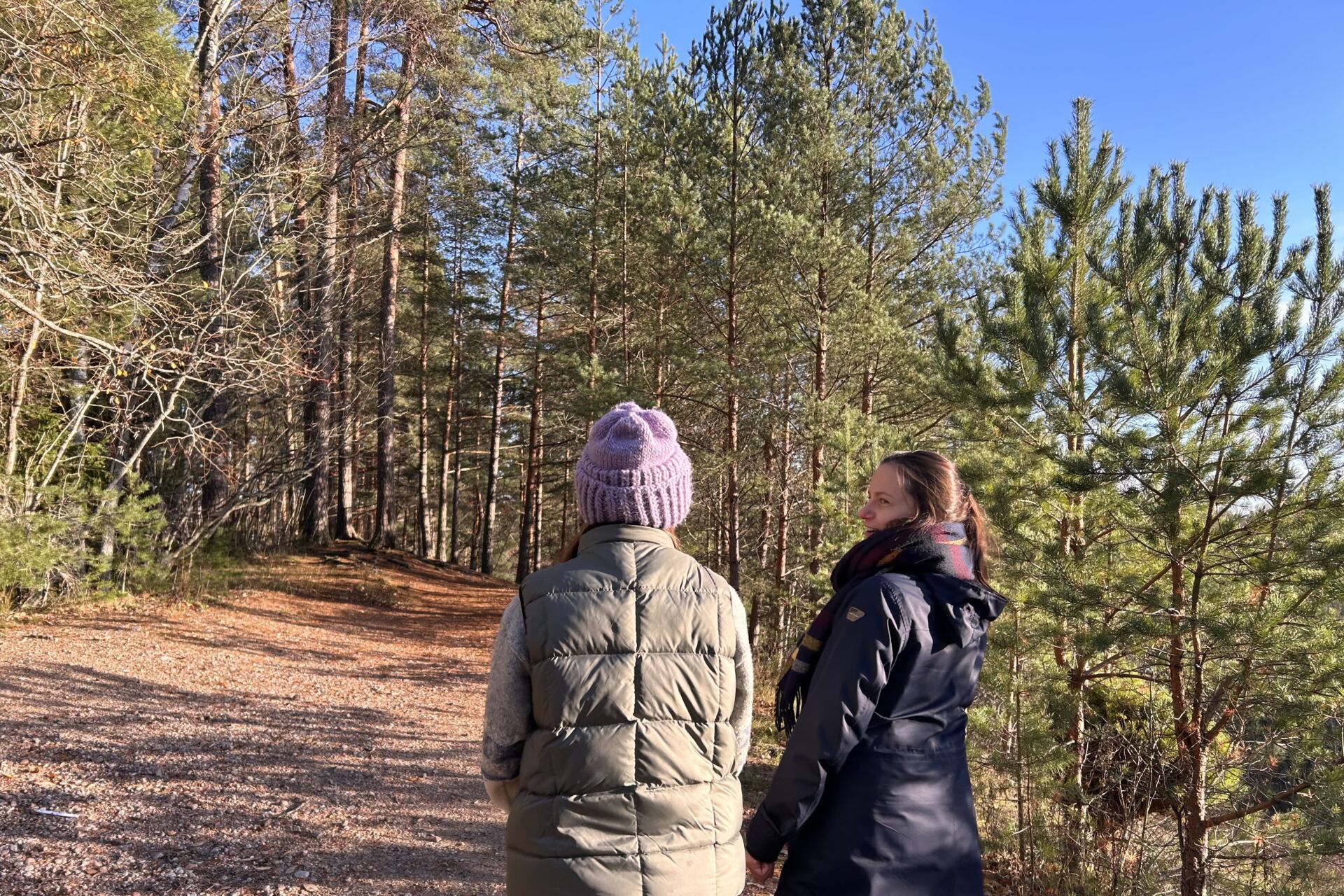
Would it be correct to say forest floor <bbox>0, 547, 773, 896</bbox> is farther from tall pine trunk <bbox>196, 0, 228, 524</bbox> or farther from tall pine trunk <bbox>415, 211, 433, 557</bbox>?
tall pine trunk <bbox>415, 211, 433, 557</bbox>

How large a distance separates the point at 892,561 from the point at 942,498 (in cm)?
25

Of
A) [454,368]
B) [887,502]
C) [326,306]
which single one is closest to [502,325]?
[454,368]

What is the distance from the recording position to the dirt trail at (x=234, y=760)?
4.10 metres

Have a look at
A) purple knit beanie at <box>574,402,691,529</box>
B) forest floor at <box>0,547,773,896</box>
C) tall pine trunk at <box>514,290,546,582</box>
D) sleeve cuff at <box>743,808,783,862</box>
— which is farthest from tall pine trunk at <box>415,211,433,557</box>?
purple knit beanie at <box>574,402,691,529</box>

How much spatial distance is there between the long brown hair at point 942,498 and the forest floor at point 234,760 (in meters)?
3.20

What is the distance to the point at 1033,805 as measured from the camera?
15.7 feet

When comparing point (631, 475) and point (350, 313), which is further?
point (350, 313)

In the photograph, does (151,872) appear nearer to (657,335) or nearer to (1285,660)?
(1285,660)

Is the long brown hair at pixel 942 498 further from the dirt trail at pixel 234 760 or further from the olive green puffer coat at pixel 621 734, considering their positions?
the dirt trail at pixel 234 760

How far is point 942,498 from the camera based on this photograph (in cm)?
236

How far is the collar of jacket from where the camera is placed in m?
1.89

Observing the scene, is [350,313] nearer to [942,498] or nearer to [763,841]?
[942,498]

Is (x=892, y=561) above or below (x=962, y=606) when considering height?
above

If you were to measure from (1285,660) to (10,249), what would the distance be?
8117 mm
